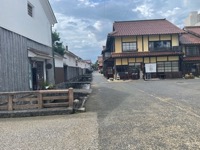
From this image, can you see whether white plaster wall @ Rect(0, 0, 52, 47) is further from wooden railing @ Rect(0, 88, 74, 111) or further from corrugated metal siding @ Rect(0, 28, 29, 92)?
wooden railing @ Rect(0, 88, 74, 111)

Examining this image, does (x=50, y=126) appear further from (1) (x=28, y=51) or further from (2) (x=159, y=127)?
(1) (x=28, y=51)

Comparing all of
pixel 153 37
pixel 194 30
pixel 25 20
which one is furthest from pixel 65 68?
pixel 194 30

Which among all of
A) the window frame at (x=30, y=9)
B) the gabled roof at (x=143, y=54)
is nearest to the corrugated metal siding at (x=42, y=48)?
the window frame at (x=30, y=9)

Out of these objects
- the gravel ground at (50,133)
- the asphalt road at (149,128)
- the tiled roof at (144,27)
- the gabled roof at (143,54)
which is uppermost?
the tiled roof at (144,27)

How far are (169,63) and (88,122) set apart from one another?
2703 cm

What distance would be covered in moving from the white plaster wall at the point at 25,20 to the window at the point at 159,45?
60.3ft

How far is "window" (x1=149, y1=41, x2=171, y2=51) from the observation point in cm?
3284

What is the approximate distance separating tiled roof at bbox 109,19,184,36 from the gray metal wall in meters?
21.7

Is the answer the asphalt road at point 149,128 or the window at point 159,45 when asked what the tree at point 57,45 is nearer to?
the window at point 159,45

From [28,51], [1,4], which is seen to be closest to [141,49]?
[28,51]

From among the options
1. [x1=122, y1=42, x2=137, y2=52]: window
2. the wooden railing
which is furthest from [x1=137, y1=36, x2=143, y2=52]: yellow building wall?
the wooden railing

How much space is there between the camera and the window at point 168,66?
107 feet

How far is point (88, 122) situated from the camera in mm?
7547

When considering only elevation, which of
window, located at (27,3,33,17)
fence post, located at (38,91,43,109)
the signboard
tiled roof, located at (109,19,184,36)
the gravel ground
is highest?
tiled roof, located at (109,19,184,36)
